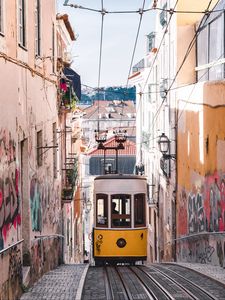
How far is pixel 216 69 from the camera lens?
20.6m

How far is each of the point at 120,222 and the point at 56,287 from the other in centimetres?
716

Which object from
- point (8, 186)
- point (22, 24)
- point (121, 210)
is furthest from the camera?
point (121, 210)

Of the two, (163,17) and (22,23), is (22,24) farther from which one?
(163,17)

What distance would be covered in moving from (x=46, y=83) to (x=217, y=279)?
24.4 ft

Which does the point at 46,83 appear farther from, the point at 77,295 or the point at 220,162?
the point at 77,295

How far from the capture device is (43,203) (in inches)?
710

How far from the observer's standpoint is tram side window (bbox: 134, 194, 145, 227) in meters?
20.7

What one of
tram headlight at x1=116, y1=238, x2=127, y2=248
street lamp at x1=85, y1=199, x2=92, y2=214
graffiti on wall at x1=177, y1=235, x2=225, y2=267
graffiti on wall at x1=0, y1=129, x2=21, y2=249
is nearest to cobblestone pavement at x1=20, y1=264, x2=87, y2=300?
graffiti on wall at x1=0, y1=129, x2=21, y2=249

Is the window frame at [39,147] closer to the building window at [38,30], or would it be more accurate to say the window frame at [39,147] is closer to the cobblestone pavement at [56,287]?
the building window at [38,30]

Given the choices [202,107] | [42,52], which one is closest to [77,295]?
[42,52]

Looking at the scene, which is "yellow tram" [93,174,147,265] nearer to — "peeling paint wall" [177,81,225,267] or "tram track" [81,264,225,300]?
"peeling paint wall" [177,81,225,267]

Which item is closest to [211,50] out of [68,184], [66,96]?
[66,96]

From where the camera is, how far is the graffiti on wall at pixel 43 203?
→ 51.2 ft

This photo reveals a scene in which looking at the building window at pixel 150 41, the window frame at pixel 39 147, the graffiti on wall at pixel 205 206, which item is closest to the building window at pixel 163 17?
the graffiti on wall at pixel 205 206
